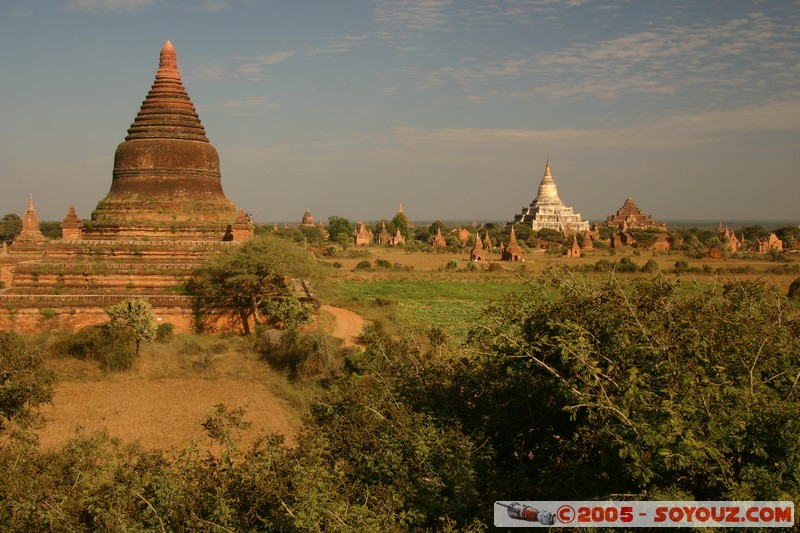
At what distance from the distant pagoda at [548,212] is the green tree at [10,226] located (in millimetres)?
67616

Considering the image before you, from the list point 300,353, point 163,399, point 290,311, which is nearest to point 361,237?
point 290,311

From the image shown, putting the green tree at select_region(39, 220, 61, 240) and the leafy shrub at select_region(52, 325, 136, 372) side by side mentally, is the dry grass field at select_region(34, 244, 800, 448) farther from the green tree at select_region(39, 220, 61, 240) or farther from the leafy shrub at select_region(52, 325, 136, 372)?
the green tree at select_region(39, 220, 61, 240)

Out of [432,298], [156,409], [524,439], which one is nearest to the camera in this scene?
[524,439]

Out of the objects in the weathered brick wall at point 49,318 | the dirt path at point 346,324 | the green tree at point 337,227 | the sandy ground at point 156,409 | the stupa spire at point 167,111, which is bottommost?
the sandy ground at point 156,409

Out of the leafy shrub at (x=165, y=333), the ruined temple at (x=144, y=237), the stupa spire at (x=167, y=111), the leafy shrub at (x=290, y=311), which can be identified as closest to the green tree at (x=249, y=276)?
the leafy shrub at (x=290, y=311)

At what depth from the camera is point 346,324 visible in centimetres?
2166

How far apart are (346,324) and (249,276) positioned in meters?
4.67

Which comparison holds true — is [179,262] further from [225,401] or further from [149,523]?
[149,523]

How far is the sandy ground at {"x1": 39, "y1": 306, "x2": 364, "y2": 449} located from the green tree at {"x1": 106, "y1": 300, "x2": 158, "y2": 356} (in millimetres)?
393

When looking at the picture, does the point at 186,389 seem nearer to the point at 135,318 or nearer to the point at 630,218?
the point at 135,318

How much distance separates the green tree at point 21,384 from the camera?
9.37m

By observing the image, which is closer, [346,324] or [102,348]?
[102,348]

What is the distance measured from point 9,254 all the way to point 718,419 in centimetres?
2038

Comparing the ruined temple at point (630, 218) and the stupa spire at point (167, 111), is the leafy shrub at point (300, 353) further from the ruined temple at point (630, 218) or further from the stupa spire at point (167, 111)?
the ruined temple at point (630, 218)
